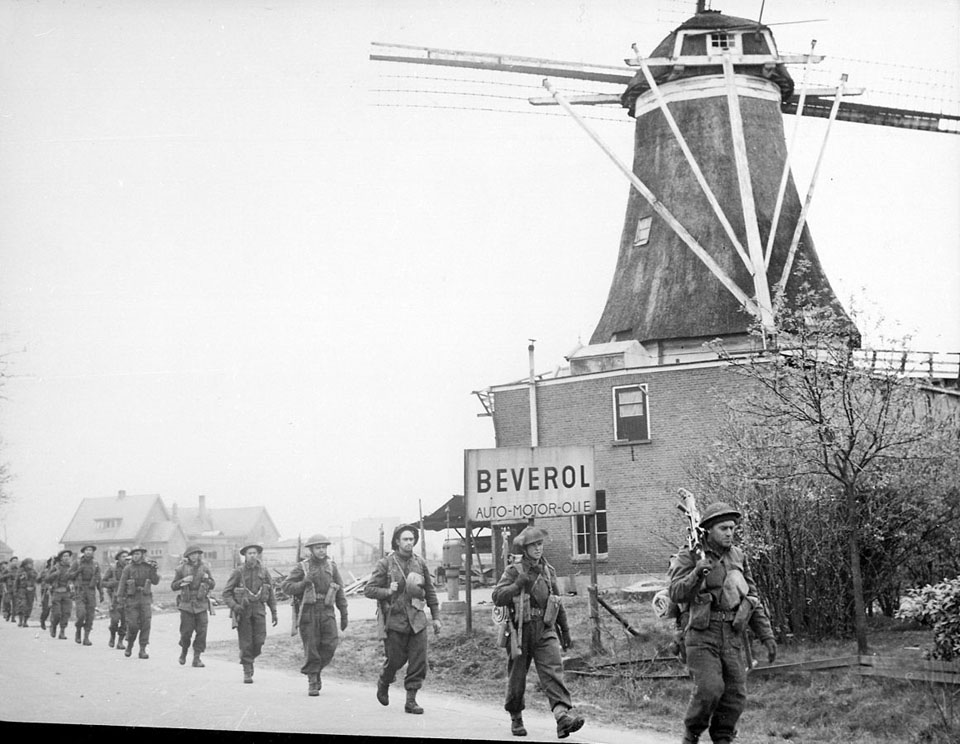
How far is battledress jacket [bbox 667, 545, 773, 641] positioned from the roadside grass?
2.15 metres

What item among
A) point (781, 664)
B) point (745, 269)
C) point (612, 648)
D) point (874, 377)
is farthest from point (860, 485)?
point (745, 269)

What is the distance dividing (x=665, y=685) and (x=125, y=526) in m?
6.96

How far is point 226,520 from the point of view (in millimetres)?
13125

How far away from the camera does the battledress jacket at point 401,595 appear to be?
33.4ft

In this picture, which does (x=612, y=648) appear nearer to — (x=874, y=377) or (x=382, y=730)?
(x=382, y=730)

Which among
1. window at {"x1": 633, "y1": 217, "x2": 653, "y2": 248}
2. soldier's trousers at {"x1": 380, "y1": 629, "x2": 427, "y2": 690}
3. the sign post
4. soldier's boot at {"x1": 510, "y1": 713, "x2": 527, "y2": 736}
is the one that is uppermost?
window at {"x1": 633, "y1": 217, "x2": 653, "y2": 248}

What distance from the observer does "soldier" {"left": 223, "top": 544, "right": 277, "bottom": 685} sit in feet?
40.8

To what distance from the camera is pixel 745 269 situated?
1955 centimetres

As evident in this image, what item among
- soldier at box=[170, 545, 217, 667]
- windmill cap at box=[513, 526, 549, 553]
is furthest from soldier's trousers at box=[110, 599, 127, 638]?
windmill cap at box=[513, 526, 549, 553]

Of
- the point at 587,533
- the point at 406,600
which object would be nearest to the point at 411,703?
the point at 406,600

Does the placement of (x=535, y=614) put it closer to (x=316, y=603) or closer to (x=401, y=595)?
(x=401, y=595)

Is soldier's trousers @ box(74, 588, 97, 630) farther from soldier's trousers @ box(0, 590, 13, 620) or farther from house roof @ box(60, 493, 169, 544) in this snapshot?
house roof @ box(60, 493, 169, 544)

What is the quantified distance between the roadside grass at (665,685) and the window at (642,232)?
26.7 feet

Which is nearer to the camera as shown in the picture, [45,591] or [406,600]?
[406,600]
